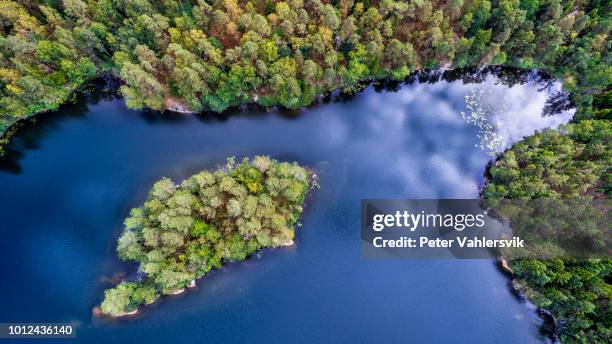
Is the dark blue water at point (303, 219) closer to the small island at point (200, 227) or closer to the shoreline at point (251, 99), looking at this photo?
the shoreline at point (251, 99)

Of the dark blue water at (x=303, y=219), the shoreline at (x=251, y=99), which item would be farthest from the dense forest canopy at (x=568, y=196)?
the shoreline at (x=251, y=99)

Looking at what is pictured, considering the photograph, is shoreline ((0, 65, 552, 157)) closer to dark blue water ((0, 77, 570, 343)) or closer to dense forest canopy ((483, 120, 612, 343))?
dark blue water ((0, 77, 570, 343))

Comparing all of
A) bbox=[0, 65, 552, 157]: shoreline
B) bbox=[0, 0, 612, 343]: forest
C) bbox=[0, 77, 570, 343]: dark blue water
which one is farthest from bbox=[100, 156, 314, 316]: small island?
bbox=[0, 0, 612, 343]: forest

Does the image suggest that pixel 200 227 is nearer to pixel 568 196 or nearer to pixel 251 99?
pixel 251 99

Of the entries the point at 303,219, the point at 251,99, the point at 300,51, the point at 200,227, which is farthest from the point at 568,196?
the point at 200,227

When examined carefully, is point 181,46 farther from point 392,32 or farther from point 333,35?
point 392,32


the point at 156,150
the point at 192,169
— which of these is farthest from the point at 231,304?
the point at 156,150

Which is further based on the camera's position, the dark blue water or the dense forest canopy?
the dark blue water
